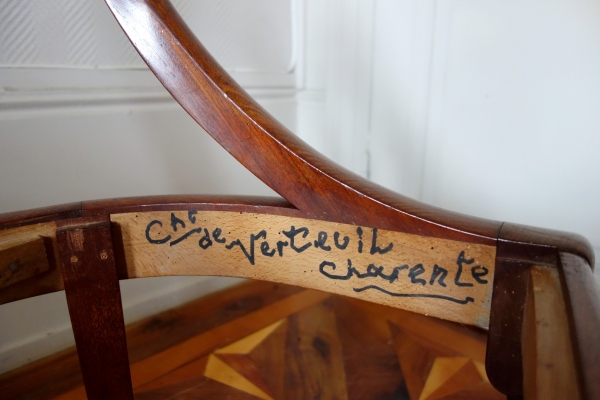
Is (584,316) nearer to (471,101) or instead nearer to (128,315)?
(471,101)

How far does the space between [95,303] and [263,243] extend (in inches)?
6.4

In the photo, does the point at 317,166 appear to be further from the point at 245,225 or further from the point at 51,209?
the point at 51,209

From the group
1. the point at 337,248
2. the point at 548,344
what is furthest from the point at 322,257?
the point at 548,344

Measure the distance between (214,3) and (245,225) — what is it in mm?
495

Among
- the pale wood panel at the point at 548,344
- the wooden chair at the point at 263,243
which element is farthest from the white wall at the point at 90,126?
the pale wood panel at the point at 548,344

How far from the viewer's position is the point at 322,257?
13.7 inches

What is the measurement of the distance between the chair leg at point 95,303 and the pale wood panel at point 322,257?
22 millimetres

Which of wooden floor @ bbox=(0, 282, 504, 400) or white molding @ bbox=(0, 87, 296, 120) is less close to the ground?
white molding @ bbox=(0, 87, 296, 120)

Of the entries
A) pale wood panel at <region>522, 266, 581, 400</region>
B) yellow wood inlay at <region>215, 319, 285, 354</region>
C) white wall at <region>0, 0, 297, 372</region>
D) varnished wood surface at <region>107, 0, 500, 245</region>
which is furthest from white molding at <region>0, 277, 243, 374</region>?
pale wood panel at <region>522, 266, 581, 400</region>

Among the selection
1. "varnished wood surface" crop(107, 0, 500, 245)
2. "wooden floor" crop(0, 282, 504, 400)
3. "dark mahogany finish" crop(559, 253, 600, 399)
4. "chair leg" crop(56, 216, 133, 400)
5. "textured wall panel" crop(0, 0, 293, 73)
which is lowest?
"wooden floor" crop(0, 282, 504, 400)

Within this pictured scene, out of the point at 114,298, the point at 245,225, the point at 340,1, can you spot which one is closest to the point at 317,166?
the point at 245,225

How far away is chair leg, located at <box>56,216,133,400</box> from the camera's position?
1.11 ft

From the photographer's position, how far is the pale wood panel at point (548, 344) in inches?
6.8

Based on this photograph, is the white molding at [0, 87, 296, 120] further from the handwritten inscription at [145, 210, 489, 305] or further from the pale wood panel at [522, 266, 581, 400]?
the pale wood panel at [522, 266, 581, 400]
